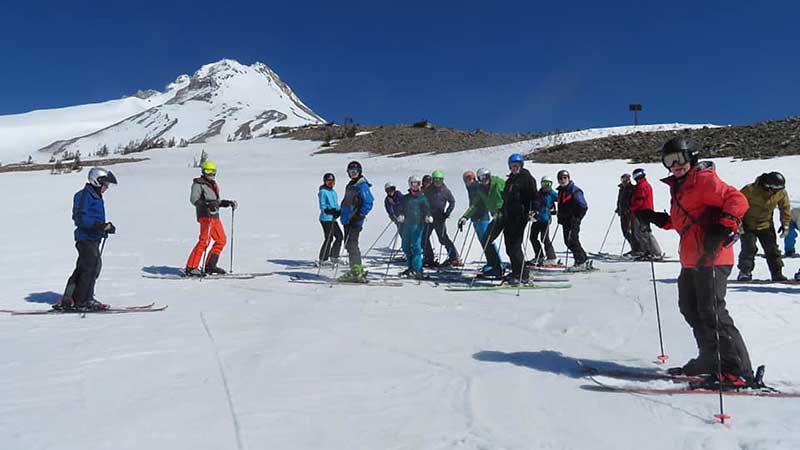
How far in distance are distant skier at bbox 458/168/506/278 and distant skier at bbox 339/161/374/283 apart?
1770 millimetres

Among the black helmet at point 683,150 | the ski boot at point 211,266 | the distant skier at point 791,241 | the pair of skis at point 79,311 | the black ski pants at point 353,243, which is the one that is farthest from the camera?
the distant skier at point 791,241

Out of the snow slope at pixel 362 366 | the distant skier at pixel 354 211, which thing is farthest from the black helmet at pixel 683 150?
the distant skier at pixel 354 211

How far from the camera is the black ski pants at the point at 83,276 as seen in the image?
23.4ft

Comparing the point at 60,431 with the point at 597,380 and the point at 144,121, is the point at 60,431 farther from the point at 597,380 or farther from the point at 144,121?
the point at 144,121

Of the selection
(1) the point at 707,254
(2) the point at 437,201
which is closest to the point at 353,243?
(2) the point at 437,201

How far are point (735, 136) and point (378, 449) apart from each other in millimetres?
28316

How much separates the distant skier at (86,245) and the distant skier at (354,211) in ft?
12.1

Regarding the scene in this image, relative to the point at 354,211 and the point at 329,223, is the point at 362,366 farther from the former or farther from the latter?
the point at 329,223

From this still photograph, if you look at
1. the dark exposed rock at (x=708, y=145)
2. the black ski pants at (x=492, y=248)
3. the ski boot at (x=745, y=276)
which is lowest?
the ski boot at (x=745, y=276)

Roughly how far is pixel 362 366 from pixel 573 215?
716 cm

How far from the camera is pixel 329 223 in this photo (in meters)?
11.3

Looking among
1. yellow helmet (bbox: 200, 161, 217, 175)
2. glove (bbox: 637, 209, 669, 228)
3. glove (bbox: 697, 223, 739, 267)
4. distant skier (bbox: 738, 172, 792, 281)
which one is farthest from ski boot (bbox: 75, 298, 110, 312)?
distant skier (bbox: 738, 172, 792, 281)

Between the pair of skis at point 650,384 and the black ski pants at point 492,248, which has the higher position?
the black ski pants at point 492,248

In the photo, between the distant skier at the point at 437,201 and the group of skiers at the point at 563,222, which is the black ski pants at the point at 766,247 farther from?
the distant skier at the point at 437,201
